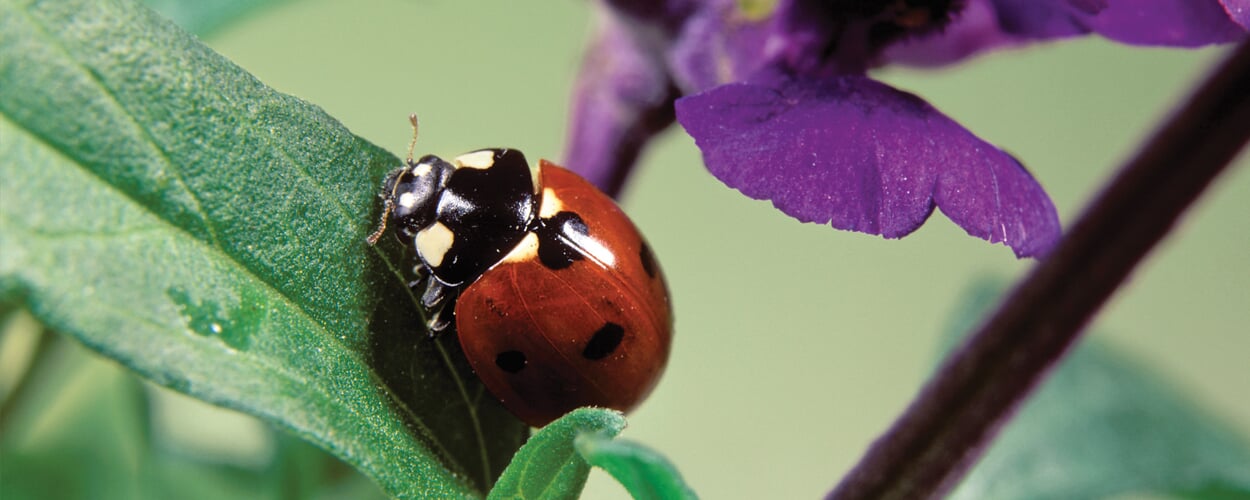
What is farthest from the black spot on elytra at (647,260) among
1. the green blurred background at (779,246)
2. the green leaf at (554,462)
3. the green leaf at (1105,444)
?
the green blurred background at (779,246)

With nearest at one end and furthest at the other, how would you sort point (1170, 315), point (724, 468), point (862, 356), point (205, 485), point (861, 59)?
1. point (861, 59)
2. point (205, 485)
3. point (724, 468)
4. point (862, 356)
5. point (1170, 315)

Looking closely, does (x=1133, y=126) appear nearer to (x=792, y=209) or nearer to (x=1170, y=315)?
(x=1170, y=315)

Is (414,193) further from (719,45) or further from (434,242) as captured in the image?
(719,45)

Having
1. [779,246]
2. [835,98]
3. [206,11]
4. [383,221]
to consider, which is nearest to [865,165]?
[835,98]

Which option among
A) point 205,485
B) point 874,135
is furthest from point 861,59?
point 205,485

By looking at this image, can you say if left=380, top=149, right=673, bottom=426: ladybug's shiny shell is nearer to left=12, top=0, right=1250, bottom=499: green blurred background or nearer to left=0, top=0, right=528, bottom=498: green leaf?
left=0, top=0, right=528, bottom=498: green leaf

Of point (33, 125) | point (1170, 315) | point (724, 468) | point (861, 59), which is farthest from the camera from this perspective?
point (1170, 315)
